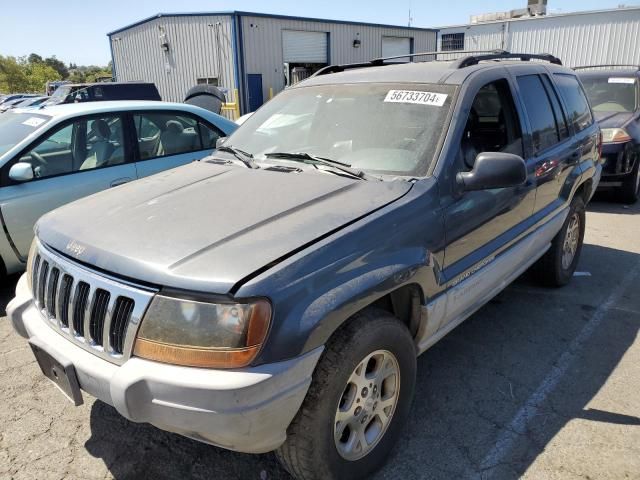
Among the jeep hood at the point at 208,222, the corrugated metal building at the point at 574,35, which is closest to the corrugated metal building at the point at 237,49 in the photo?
the corrugated metal building at the point at 574,35

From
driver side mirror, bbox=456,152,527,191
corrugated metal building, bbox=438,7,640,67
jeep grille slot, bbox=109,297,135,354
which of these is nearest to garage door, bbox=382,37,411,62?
corrugated metal building, bbox=438,7,640,67

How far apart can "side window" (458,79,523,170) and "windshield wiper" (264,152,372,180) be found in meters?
0.70

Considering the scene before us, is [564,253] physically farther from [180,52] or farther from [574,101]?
[180,52]

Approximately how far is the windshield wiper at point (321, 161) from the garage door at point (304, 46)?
22071 millimetres

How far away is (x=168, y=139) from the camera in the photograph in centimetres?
532

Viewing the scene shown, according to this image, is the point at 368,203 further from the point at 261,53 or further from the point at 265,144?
the point at 261,53

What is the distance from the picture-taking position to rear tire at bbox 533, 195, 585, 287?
4254mm

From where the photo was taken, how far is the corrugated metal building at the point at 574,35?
77.8ft

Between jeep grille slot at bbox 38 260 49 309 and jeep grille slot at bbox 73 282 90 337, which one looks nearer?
jeep grille slot at bbox 73 282 90 337

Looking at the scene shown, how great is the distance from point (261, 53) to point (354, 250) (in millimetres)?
22363

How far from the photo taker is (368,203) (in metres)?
2.34

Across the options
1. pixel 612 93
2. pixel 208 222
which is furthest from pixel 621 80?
pixel 208 222

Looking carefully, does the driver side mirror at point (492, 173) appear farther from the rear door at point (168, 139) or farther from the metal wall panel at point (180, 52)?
the metal wall panel at point (180, 52)

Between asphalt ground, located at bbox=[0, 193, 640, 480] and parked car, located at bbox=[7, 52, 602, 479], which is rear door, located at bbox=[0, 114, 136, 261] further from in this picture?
parked car, located at bbox=[7, 52, 602, 479]
